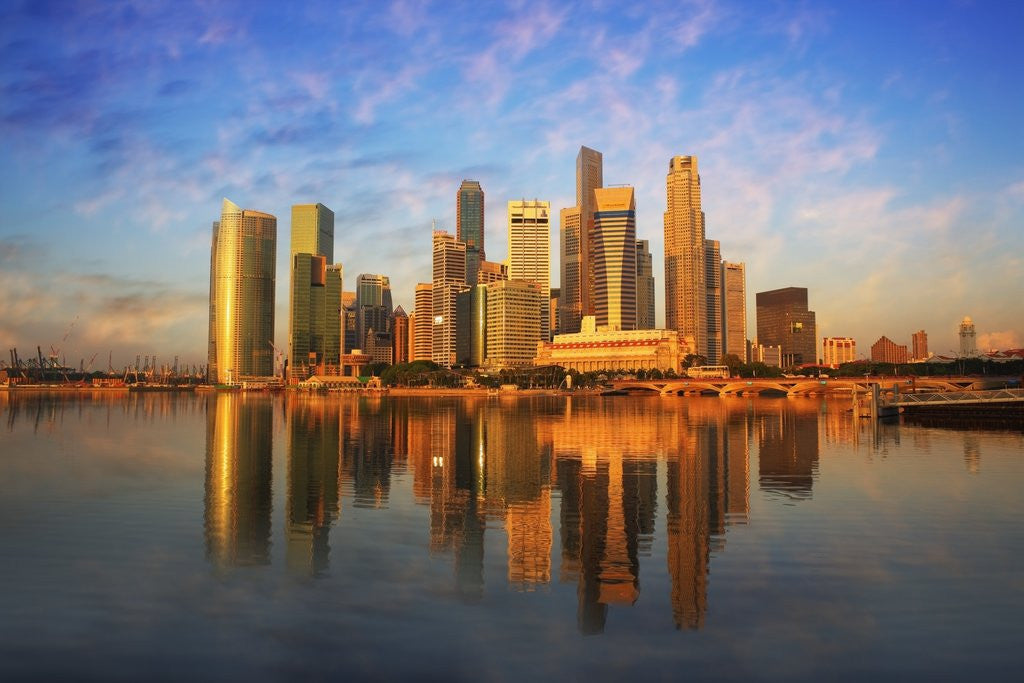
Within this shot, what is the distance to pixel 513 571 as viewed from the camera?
22.7m

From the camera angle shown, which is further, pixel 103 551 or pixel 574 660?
pixel 103 551

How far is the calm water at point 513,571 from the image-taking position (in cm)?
1612

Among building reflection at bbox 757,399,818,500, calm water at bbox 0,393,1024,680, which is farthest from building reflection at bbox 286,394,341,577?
building reflection at bbox 757,399,818,500

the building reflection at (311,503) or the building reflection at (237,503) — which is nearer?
the building reflection at (311,503)

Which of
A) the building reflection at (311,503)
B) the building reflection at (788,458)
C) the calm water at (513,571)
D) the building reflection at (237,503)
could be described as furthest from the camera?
the building reflection at (788,458)

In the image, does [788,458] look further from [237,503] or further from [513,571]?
[237,503]

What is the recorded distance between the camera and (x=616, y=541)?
1041 inches

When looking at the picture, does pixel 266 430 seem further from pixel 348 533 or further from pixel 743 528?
pixel 743 528

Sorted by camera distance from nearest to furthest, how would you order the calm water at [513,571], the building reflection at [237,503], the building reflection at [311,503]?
the calm water at [513,571]
the building reflection at [311,503]
the building reflection at [237,503]

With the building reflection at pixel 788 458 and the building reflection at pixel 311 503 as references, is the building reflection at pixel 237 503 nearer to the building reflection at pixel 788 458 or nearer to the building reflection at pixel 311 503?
the building reflection at pixel 311 503

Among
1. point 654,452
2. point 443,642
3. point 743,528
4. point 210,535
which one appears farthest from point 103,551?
point 654,452

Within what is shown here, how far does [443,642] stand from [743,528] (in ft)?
50.7

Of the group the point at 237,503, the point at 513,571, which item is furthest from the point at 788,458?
the point at 237,503

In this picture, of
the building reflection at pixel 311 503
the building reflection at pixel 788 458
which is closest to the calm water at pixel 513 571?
the building reflection at pixel 311 503
